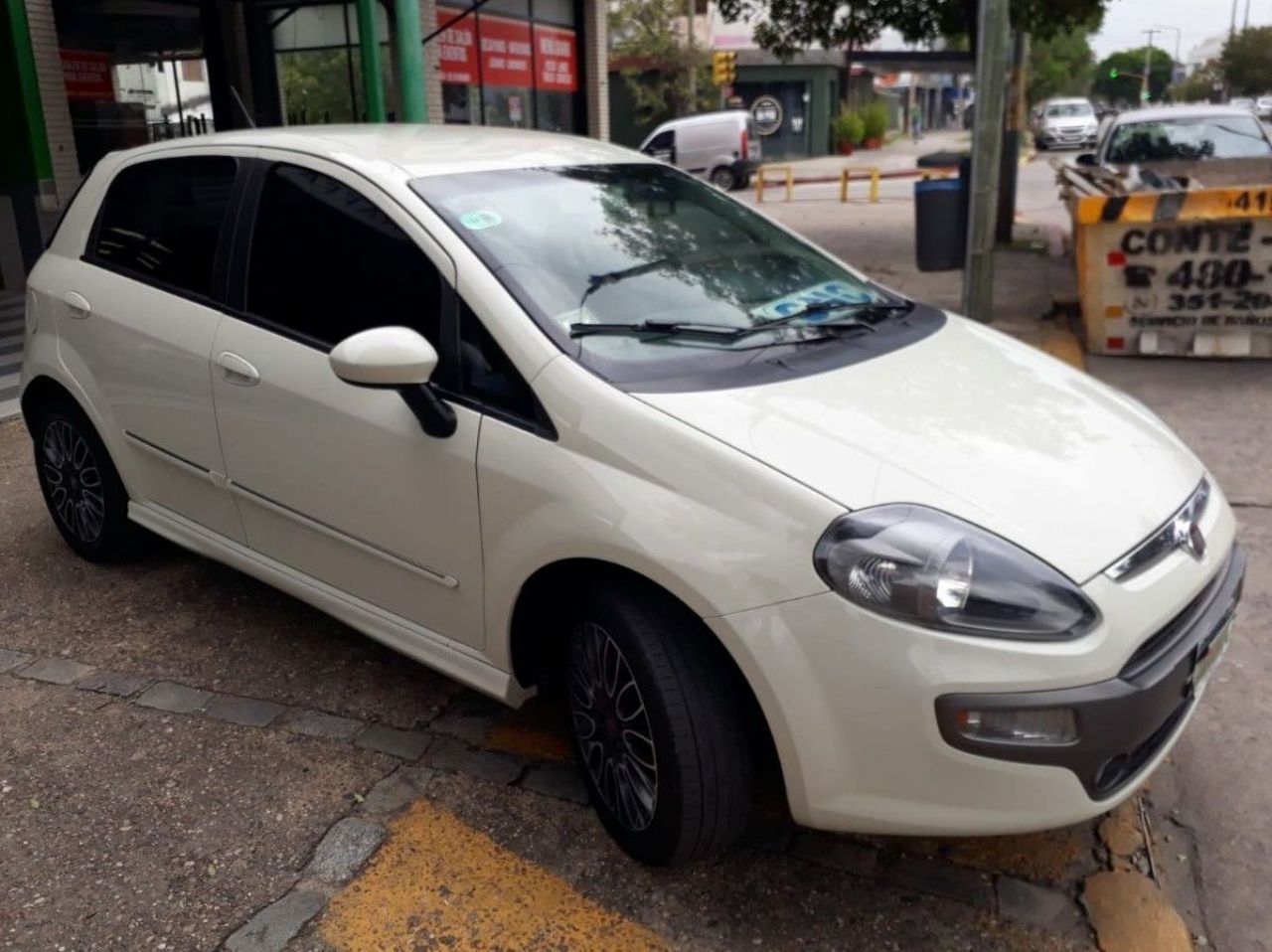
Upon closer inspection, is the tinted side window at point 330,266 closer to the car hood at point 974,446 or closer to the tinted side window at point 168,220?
the tinted side window at point 168,220

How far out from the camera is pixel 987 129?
8.09 m

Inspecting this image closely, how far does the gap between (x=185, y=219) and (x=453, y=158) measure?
1.06m

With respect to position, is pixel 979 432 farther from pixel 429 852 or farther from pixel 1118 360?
pixel 1118 360

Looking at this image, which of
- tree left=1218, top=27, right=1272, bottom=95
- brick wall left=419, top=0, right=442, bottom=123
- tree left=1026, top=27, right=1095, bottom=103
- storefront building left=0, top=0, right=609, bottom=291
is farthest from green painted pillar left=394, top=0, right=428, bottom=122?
tree left=1218, top=27, right=1272, bottom=95

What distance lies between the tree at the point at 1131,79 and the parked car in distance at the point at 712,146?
78.5 metres

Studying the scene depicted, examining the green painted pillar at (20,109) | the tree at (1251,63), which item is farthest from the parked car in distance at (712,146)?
the tree at (1251,63)

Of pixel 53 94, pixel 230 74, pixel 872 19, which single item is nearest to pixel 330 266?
pixel 53 94

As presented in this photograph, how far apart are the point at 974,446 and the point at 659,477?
2.30 feet

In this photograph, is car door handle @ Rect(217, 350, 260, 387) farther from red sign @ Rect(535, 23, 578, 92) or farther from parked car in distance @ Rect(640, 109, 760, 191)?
parked car in distance @ Rect(640, 109, 760, 191)

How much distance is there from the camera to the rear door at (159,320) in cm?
367

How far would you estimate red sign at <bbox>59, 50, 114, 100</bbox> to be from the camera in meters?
12.1

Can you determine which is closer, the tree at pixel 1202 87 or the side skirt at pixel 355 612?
the side skirt at pixel 355 612

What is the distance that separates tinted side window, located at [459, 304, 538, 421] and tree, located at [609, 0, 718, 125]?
38004 mm

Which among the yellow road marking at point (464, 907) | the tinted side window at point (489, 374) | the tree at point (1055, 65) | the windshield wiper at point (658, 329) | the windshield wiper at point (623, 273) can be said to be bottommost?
the yellow road marking at point (464, 907)
